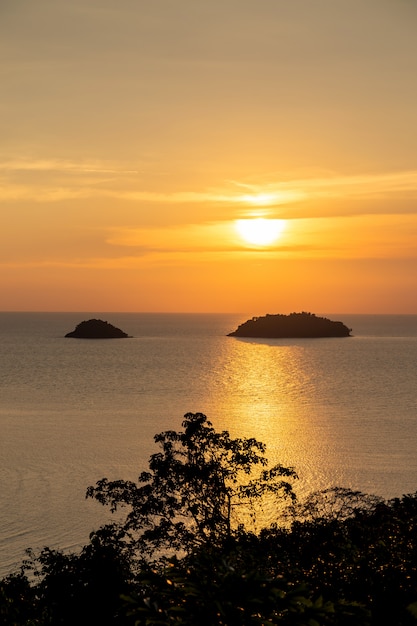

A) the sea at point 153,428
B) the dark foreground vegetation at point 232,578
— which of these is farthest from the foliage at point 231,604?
the sea at point 153,428

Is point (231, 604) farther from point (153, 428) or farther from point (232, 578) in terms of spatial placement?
point (153, 428)

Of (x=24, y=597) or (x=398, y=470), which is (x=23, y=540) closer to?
(x=24, y=597)

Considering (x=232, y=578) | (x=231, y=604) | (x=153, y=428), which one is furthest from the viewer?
(x=153, y=428)

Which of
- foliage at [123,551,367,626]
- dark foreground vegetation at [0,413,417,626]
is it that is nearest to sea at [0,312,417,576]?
dark foreground vegetation at [0,413,417,626]

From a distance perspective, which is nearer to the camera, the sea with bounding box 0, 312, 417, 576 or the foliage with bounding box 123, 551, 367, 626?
the foliage with bounding box 123, 551, 367, 626

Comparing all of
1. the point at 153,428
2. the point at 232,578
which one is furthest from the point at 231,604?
the point at 153,428

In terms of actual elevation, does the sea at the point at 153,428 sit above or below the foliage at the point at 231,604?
A: below

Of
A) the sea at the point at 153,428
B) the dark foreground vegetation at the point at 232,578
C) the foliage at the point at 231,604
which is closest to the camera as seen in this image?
the foliage at the point at 231,604

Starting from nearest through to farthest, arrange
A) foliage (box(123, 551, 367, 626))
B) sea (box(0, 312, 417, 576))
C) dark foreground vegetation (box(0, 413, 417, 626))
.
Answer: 1. foliage (box(123, 551, 367, 626))
2. dark foreground vegetation (box(0, 413, 417, 626))
3. sea (box(0, 312, 417, 576))

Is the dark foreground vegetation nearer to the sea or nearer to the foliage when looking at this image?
the foliage

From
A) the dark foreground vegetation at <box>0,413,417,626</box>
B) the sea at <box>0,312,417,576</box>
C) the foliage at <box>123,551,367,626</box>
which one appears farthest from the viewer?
the sea at <box>0,312,417,576</box>

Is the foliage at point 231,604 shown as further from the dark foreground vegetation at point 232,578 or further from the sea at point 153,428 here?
the sea at point 153,428

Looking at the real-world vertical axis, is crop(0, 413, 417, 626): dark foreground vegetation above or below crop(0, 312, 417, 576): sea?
above

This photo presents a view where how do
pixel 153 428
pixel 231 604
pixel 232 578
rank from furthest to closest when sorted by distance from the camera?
pixel 153 428 < pixel 232 578 < pixel 231 604
